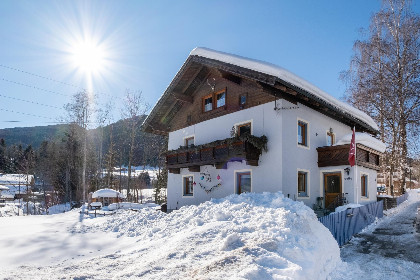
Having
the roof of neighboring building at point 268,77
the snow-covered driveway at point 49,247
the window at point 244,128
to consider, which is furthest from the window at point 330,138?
the snow-covered driveway at point 49,247

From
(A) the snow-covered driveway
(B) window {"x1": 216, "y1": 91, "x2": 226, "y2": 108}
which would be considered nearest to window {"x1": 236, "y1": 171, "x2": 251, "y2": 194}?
(B) window {"x1": 216, "y1": 91, "x2": 226, "y2": 108}

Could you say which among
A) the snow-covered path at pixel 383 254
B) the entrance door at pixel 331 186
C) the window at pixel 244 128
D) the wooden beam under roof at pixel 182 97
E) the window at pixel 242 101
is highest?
the wooden beam under roof at pixel 182 97

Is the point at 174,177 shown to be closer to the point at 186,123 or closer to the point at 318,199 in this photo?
the point at 186,123

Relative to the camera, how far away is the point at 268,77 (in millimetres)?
11820

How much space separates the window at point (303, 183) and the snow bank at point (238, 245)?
14.8 feet

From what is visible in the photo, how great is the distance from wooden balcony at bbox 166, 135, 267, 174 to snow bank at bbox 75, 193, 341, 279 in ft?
10.6

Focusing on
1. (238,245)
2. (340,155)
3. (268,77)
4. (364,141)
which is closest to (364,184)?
(364,141)

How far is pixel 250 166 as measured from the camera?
1373 cm

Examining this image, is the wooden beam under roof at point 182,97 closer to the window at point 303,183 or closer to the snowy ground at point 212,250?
the window at point 303,183

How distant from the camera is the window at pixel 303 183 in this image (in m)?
13.8

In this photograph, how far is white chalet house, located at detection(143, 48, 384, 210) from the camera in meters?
12.7

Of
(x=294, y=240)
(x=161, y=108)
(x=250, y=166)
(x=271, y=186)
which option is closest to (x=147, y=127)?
(x=161, y=108)

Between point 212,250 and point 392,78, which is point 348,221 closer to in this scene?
point 212,250

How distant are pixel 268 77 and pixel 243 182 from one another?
534 cm
